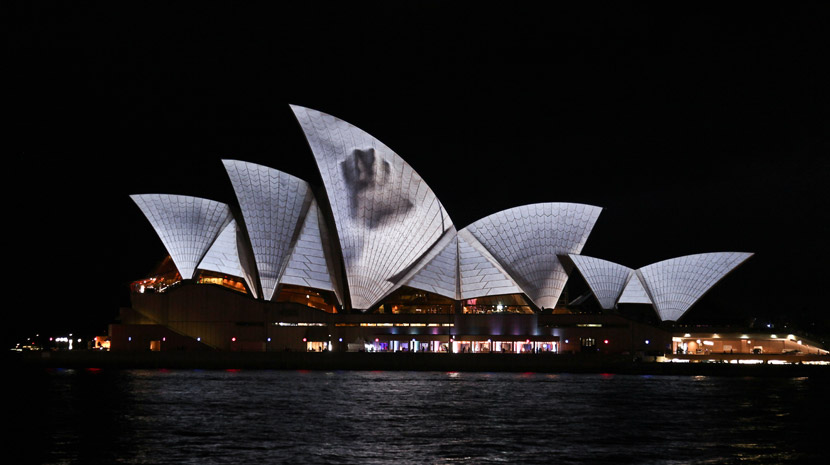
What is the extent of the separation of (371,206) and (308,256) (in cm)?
610

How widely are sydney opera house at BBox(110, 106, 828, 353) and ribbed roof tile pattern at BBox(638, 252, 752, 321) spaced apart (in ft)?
0.33

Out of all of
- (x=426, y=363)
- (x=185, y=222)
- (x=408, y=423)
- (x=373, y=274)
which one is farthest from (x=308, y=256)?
(x=408, y=423)

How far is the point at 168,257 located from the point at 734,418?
48243mm

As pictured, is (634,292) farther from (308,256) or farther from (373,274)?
(308,256)

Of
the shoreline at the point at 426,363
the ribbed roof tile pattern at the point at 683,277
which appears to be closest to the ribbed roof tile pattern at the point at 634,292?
the ribbed roof tile pattern at the point at 683,277

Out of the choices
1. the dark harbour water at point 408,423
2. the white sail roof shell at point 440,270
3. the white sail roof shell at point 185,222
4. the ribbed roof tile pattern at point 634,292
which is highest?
the white sail roof shell at point 185,222

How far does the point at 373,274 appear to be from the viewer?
64.7 m

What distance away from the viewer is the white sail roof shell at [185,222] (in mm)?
62406

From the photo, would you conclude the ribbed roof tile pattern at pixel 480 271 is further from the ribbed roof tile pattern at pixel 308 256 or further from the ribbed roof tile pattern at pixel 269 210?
the ribbed roof tile pattern at pixel 269 210

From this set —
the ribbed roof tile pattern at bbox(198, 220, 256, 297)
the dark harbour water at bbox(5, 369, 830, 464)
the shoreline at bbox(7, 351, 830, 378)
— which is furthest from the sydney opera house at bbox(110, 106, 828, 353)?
the dark harbour water at bbox(5, 369, 830, 464)

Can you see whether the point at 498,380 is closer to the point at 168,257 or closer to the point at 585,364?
the point at 585,364

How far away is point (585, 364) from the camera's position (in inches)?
2490

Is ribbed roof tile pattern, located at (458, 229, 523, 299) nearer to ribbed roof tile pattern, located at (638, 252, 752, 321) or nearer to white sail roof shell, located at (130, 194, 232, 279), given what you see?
ribbed roof tile pattern, located at (638, 252, 752, 321)

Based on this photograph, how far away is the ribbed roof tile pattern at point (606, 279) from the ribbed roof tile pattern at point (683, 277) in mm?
1639
